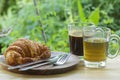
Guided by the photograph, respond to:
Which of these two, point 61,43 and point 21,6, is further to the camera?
point 21,6

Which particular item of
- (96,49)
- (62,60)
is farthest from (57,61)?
(96,49)

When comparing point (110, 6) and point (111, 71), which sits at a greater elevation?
point (110, 6)

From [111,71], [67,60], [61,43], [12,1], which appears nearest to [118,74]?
[111,71]

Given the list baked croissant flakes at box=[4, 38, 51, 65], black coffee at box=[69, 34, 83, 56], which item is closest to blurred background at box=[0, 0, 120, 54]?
black coffee at box=[69, 34, 83, 56]

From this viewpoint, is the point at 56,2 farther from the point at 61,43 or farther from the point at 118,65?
the point at 118,65

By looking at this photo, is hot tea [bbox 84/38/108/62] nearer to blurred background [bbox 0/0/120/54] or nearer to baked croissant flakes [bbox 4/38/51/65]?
baked croissant flakes [bbox 4/38/51/65]

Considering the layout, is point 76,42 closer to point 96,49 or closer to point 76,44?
point 76,44
